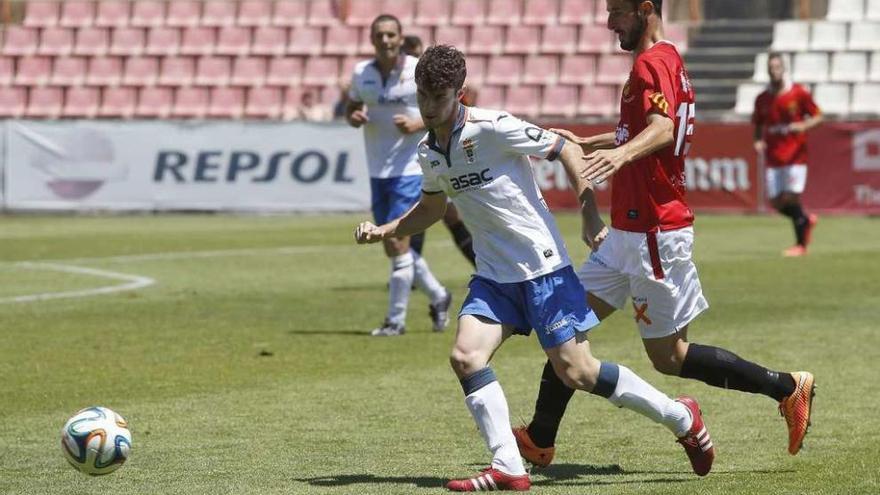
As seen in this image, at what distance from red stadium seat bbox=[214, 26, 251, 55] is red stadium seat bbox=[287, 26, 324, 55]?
1021mm

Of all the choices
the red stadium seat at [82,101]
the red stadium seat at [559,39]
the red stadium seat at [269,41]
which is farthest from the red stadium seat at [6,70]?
the red stadium seat at [559,39]

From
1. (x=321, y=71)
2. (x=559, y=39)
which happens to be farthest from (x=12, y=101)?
(x=559, y=39)

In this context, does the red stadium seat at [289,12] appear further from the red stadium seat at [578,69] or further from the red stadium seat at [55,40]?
the red stadium seat at [578,69]

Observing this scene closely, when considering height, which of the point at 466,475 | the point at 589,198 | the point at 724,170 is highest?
the point at 589,198

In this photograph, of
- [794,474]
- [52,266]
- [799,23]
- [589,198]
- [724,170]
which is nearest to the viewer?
[589,198]

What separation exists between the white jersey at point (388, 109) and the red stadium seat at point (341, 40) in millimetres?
20548

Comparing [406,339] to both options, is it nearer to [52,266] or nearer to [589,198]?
[589,198]

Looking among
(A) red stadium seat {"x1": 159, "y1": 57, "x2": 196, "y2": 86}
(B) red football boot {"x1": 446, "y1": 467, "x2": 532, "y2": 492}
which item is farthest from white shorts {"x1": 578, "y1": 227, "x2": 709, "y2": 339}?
(A) red stadium seat {"x1": 159, "y1": 57, "x2": 196, "y2": 86}

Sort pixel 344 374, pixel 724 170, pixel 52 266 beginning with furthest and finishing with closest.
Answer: pixel 724 170
pixel 52 266
pixel 344 374

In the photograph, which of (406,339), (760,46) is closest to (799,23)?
(760,46)

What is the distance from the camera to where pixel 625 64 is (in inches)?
1224

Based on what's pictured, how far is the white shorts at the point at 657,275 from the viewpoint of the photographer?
23.3 feet

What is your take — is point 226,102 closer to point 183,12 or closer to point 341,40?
point 341,40

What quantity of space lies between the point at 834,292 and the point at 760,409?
6542 millimetres
